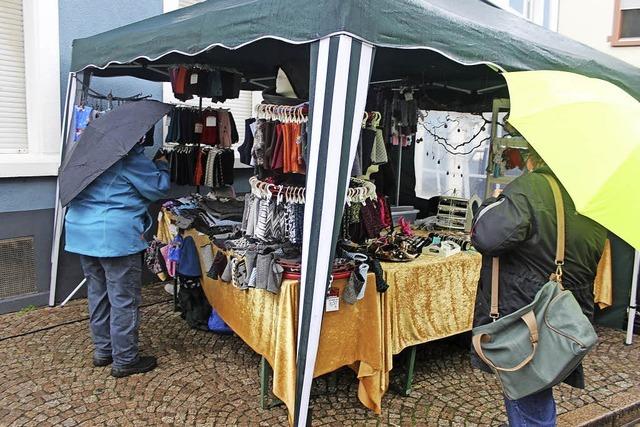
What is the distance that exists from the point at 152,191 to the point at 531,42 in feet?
8.52

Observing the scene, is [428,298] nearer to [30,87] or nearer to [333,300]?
[333,300]

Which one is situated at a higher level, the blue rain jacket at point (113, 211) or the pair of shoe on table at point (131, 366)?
the blue rain jacket at point (113, 211)

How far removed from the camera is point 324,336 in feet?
10.3

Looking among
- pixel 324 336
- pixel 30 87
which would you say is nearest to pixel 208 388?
pixel 324 336

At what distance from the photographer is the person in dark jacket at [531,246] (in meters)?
2.29

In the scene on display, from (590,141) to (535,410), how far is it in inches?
50.5

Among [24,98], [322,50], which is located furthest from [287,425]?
[24,98]

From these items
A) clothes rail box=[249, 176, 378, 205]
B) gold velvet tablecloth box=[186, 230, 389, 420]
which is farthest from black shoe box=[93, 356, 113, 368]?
clothes rail box=[249, 176, 378, 205]

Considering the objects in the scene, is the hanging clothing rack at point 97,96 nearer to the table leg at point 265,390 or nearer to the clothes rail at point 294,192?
the clothes rail at point 294,192

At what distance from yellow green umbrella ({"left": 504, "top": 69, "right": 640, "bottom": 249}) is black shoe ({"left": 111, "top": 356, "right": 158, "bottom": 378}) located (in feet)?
9.91

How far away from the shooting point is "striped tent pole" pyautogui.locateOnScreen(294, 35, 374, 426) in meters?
2.39

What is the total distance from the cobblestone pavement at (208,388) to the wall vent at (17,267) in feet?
1.38

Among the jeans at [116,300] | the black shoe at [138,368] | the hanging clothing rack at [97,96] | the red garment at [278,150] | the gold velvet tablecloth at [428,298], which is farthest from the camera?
the hanging clothing rack at [97,96]

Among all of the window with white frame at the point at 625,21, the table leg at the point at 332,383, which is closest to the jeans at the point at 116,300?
the table leg at the point at 332,383
